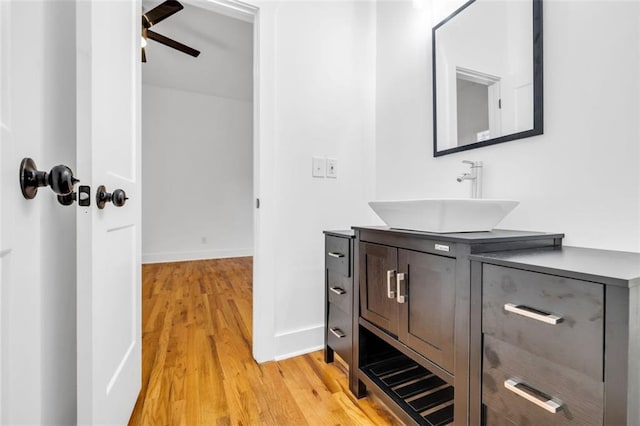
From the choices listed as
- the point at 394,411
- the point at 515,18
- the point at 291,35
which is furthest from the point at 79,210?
the point at 515,18

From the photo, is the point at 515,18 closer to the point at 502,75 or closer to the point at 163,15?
the point at 502,75

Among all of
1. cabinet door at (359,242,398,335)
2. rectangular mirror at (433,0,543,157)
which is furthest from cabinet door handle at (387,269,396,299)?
rectangular mirror at (433,0,543,157)

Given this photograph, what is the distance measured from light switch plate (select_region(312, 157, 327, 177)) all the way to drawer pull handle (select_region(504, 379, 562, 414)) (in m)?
1.33

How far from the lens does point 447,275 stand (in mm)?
919

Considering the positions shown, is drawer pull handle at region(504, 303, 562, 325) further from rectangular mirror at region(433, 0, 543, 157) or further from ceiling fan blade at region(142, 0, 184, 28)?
ceiling fan blade at region(142, 0, 184, 28)

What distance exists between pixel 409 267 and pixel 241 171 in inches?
170

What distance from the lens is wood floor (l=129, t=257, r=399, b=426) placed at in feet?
3.88

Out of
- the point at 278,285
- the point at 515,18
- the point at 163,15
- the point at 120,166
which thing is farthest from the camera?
the point at 163,15

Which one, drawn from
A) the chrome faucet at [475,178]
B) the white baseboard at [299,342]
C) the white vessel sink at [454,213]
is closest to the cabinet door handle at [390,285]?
the white vessel sink at [454,213]

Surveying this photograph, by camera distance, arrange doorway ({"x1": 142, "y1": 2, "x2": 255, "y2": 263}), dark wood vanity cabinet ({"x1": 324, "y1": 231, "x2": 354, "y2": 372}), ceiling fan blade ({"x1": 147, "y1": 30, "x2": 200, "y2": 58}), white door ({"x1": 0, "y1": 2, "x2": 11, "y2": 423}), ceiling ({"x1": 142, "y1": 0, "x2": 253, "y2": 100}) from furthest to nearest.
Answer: doorway ({"x1": 142, "y1": 2, "x2": 255, "y2": 263})
ceiling ({"x1": 142, "y1": 0, "x2": 253, "y2": 100})
ceiling fan blade ({"x1": 147, "y1": 30, "x2": 200, "y2": 58})
dark wood vanity cabinet ({"x1": 324, "y1": 231, "x2": 354, "y2": 372})
white door ({"x1": 0, "y1": 2, "x2": 11, "y2": 423})

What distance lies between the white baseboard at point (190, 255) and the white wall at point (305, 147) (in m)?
3.30

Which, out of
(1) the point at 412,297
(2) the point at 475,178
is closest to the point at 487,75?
(2) the point at 475,178

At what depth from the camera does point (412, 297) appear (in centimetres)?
105

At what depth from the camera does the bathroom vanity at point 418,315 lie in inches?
34.4
